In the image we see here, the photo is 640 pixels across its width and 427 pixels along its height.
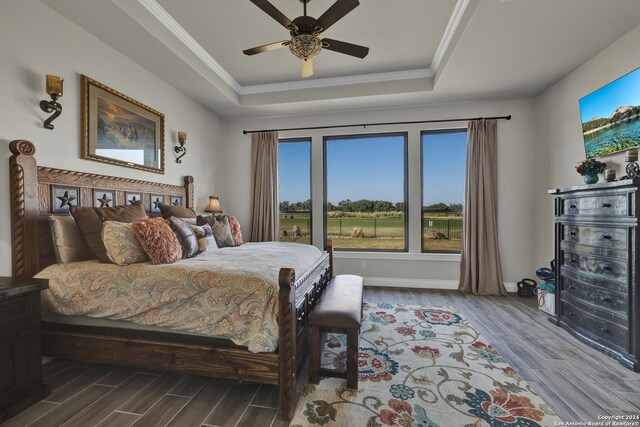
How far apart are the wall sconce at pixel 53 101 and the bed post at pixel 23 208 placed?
0.93 feet

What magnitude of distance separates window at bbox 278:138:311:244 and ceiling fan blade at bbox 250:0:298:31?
9.03 feet

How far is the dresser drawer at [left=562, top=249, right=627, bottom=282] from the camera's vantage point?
235 centimetres

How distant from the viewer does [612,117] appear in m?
2.76

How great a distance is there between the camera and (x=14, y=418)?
1.69 m

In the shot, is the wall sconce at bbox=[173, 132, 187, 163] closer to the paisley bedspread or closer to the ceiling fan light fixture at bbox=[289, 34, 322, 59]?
the paisley bedspread

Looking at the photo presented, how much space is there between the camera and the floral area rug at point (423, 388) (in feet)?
→ 5.51

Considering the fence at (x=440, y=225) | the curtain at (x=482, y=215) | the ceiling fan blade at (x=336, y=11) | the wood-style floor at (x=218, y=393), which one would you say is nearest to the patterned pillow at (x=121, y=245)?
the wood-style floor at (x=218, y=393)

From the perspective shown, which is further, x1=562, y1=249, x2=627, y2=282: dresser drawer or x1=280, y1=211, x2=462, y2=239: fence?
x1=280, y1=211, x2=462, y2=239: fence

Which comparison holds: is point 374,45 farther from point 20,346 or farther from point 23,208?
point 20,346

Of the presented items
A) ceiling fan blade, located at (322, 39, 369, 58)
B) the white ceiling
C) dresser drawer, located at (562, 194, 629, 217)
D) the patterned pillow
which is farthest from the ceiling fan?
dresser drawer, located at (562, 194, 629, 217)

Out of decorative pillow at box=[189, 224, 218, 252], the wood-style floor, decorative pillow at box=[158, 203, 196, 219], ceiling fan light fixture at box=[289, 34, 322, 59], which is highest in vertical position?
ceiling fan light fixture at box=[289, 34, 322, 59]

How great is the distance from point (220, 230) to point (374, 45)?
290cm

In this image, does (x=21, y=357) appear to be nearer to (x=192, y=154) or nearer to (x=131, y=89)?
(x=131, y=89)

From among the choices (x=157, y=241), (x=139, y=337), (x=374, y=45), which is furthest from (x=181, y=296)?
(x=374, y=45)
